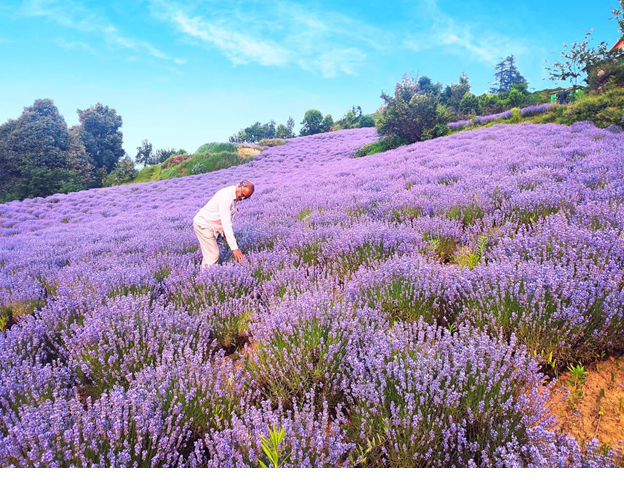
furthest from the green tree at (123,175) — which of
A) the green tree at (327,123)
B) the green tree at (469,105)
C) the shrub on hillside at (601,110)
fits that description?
the shrub on hillside at (601,110)

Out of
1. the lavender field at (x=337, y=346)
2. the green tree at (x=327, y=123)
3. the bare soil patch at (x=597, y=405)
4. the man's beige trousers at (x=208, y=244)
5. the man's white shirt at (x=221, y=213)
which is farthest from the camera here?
the green tree at (x=327, y=123)

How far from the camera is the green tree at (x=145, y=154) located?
35.0m

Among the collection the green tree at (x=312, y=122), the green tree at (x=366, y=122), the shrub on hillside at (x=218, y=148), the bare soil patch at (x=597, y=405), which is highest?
the green tree at (x=312, y=122)

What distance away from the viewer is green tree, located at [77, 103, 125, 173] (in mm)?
34281

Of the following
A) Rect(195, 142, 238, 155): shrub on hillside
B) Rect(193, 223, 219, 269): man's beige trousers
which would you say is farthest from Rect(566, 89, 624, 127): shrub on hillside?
Rect(195, 142, 238, 155): shrub on hillside

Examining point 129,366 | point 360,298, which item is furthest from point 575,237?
point 129,366

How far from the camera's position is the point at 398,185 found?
6305mm

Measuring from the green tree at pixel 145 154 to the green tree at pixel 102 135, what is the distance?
2477 mm

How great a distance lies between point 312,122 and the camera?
38.5 metres

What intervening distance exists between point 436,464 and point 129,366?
170 centimetres

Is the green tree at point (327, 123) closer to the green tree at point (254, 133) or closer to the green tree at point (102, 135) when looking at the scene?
the green tree at point (254, 133)

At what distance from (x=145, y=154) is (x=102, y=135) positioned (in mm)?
6307
